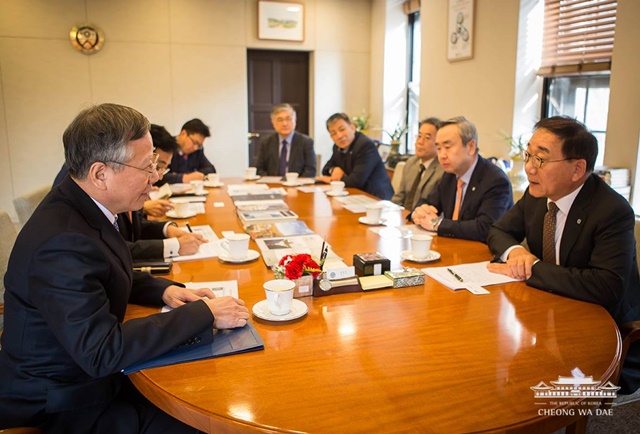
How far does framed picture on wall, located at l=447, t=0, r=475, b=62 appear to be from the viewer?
4.98 meters

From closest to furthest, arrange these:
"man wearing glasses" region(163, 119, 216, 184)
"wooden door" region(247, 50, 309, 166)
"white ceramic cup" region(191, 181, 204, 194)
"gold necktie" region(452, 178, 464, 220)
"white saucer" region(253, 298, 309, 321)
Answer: "white saucer" region(253, 298, 309, 321), "gold necktie" region(452, 178, 464, 220), "white ceramic cup" region(191, 181, 204, 194), "man wearing glasses" region(163, 119, 216, 184), "wooden door" region(247, 50, 309, 166)

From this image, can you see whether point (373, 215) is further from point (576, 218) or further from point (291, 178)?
point (291, 178)

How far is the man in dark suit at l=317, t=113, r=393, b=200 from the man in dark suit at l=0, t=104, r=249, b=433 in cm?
300

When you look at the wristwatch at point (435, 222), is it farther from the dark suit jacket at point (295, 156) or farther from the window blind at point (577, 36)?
the dark suit jacket at point (295, 156)

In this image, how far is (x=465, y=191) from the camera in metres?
2.79

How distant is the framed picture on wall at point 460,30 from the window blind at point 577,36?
0.80m

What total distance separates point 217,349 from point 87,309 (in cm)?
32

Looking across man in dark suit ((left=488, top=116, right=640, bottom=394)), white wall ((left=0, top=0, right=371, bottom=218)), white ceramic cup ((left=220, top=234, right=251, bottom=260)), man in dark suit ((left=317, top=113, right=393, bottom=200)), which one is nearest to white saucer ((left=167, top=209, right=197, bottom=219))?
white ceramic cup ((left=220, top=234, right=251, bottom=260))

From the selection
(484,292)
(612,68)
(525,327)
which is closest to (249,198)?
(484,292)

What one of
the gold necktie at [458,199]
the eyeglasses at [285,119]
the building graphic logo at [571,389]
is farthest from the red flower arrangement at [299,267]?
the eyeglasses at [285,119]

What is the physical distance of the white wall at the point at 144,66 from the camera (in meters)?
6.16

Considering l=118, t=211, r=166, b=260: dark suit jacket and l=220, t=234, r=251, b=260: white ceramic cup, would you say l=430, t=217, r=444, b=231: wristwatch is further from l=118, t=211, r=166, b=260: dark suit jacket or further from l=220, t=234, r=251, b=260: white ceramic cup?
l=118, t=211, r=166, b=260: dark suit jacket

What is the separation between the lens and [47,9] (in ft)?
20.0

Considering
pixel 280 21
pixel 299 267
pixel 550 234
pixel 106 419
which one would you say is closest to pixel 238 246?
pixel 299 267
